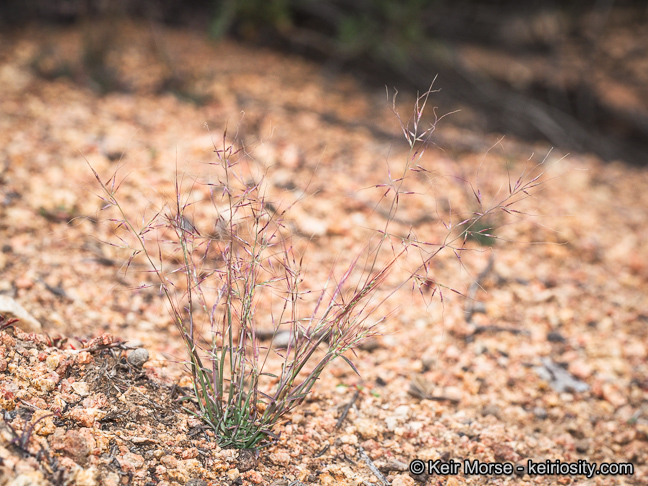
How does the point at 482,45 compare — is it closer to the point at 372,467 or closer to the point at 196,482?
the point at 372,467

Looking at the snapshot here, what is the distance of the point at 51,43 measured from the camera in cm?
359

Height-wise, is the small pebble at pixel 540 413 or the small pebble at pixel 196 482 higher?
the small pebble at pixel 196 482

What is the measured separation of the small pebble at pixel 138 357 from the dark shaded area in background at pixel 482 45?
267 cm

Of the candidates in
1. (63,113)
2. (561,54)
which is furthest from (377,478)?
(561,54)

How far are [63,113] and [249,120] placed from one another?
105cm

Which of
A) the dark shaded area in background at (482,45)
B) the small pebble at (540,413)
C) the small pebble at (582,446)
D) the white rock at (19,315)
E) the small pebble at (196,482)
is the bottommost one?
the small pebble at (540,413)

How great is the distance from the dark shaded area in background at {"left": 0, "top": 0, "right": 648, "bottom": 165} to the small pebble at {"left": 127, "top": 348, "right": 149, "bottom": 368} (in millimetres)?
2669

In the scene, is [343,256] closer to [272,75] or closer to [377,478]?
[377,478]

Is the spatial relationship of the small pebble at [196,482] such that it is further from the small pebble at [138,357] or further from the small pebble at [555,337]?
the small pebble at [555,337]

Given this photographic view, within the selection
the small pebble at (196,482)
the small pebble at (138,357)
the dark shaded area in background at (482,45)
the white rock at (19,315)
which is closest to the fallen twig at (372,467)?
the small pebble at (196,482)

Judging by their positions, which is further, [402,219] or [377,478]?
[402,219]

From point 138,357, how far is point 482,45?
3727mm

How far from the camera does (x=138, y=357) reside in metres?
1.62

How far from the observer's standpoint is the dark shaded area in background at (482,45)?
3744 mm
